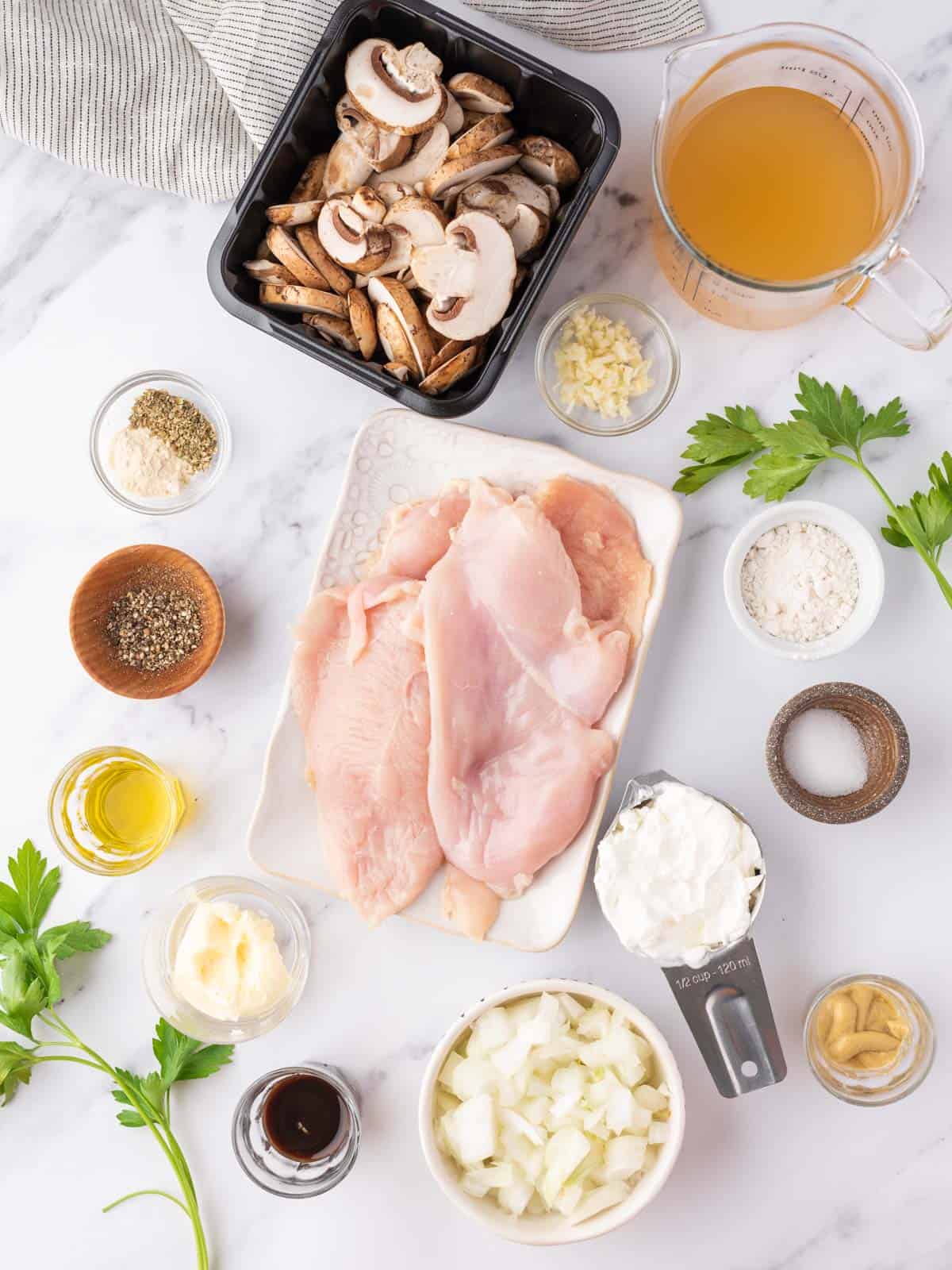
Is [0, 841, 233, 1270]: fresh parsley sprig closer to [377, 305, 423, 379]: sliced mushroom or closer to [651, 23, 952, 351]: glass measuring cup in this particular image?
[377, 305, 423, 379]: sliced mushroom

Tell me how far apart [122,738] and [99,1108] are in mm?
631

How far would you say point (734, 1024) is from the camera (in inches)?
66.2

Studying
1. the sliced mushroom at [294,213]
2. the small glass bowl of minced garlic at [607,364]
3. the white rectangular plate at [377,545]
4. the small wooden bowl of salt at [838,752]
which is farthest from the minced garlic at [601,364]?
the small wooden bowl of salt at [838,752]

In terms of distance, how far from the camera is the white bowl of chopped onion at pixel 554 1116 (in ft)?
5.43

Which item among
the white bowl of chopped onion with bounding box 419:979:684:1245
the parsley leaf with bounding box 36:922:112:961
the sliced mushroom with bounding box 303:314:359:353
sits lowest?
the parsley leaf with bounding box 36:922:112:961

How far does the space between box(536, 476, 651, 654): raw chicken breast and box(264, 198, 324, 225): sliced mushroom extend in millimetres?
519

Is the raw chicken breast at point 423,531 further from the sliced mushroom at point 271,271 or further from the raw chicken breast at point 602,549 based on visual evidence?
the sliced mushroom at point 271,271

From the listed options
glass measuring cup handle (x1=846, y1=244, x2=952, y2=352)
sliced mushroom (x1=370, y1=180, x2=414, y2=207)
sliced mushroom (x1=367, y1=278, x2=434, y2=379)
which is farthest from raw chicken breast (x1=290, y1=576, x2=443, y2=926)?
glass measuring cup handle (x1=846, y1=244, x2=952, y2=352)

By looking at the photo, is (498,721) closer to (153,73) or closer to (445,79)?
(445,79)

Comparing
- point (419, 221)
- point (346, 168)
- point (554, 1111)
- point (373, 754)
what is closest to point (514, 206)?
point (419, 221)

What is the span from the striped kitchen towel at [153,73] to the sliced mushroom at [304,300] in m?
0.30

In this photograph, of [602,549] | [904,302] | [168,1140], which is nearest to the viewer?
[904,302]

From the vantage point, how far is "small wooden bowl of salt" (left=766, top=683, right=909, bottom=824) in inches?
65.6

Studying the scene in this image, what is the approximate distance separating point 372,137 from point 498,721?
0.87m
